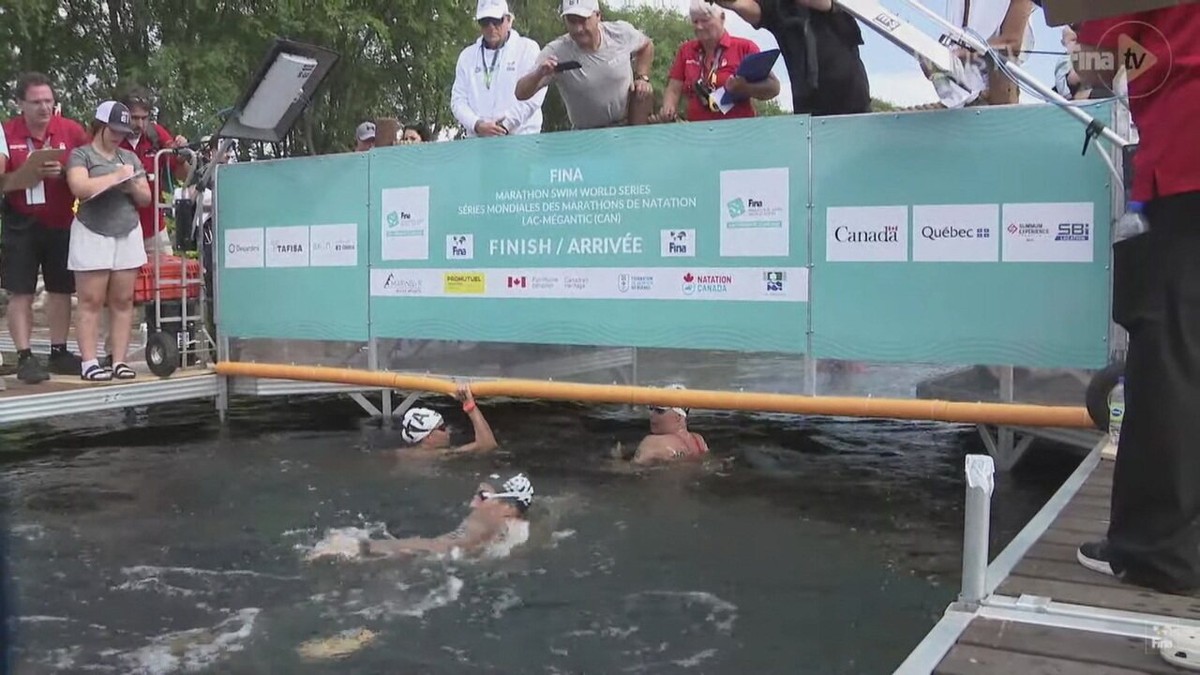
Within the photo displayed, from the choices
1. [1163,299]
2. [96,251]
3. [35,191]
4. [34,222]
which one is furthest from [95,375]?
[1163,299]

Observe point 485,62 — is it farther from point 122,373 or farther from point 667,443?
point 122,373

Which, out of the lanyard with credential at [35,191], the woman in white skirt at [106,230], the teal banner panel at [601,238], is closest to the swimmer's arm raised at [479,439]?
the teal banner panel at [601,238]

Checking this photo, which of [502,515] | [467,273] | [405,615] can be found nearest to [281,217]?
[467,273]

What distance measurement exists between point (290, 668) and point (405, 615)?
2.40ft

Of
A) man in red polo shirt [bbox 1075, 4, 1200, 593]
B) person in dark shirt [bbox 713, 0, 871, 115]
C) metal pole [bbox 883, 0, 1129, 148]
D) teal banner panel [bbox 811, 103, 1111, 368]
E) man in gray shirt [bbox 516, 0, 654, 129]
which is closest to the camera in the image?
man in red polo shirt [bbox 1075, 4, 1200, 593]

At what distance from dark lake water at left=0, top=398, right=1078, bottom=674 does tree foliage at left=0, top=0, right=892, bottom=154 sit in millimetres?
9793

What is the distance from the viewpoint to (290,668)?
4531mm

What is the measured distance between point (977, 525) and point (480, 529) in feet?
11.9

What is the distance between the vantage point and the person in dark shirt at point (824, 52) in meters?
6.89

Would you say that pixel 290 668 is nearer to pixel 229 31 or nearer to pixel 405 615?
pixel 405 615

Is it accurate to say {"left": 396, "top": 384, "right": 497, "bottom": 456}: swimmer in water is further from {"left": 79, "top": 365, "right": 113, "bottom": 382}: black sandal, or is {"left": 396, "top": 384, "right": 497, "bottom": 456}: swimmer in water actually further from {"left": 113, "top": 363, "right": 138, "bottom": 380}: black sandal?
{"left": 79, "top": 365, "right": 113, "bottom": 382}: black sandal

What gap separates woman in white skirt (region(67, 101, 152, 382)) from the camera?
862 centimetres

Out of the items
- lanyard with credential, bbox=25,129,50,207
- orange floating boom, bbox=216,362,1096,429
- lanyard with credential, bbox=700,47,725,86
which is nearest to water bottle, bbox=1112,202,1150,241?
orange floating boom, bbox=216,362,1096,429

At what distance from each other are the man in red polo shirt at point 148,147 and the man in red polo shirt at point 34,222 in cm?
43
